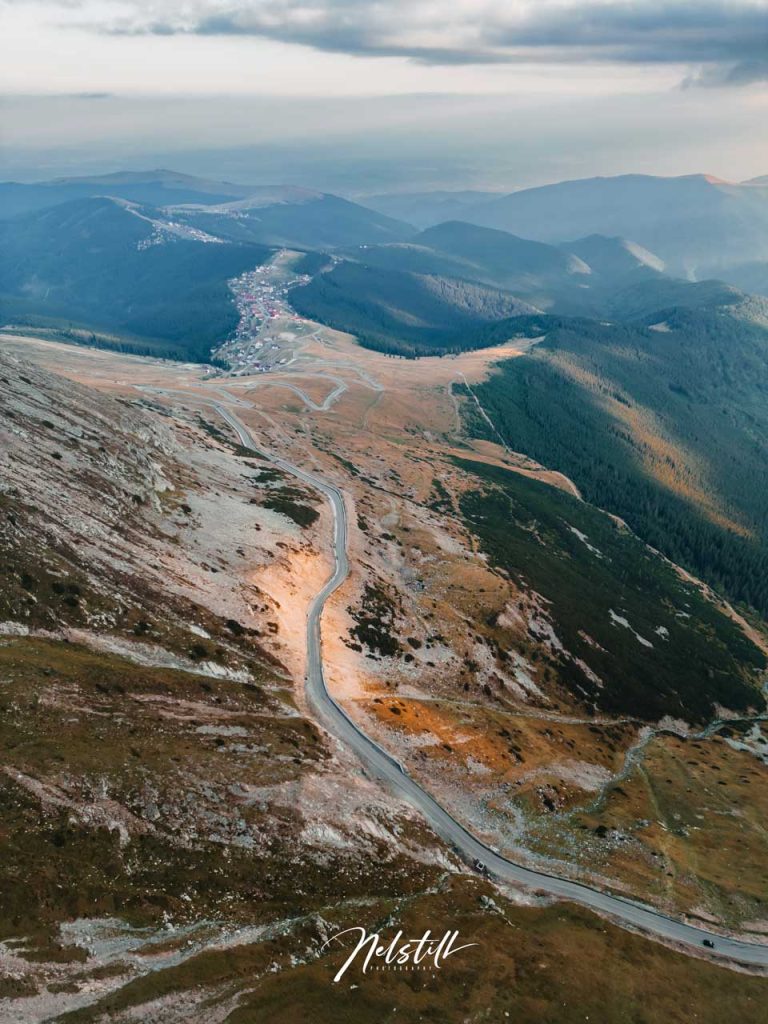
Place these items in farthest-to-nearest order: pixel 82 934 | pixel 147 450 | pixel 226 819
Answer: pixel 147 450 → pixel 226 819 → pixel 82 934

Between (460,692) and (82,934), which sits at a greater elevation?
(82,934)

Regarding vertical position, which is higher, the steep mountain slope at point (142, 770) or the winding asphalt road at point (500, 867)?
the steep mountain slope at point (142, 770)

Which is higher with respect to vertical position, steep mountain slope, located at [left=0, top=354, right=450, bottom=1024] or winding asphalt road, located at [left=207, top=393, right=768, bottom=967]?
steep mountain slope, located at [left=0, top=354, right=450, bottom=1024]

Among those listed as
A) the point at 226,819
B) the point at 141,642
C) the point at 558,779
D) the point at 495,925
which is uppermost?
the point at 141,642

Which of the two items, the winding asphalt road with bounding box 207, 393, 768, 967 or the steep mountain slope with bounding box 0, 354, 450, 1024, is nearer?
the steep mountain slope with bounding box 0, 354, 450, 1024

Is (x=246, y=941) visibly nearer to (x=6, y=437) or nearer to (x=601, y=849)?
(x=601, y=849)

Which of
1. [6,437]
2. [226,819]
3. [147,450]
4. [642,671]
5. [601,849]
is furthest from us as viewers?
[642,671]

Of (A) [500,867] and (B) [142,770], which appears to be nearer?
(B) [142,770]

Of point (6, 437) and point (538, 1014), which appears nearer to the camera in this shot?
point (538, 1014)

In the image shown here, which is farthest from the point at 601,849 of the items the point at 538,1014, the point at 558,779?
the point at 538,1014

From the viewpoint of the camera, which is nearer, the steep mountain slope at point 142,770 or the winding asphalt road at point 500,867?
the steep mountain slope at point 142,770

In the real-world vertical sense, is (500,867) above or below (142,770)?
below
